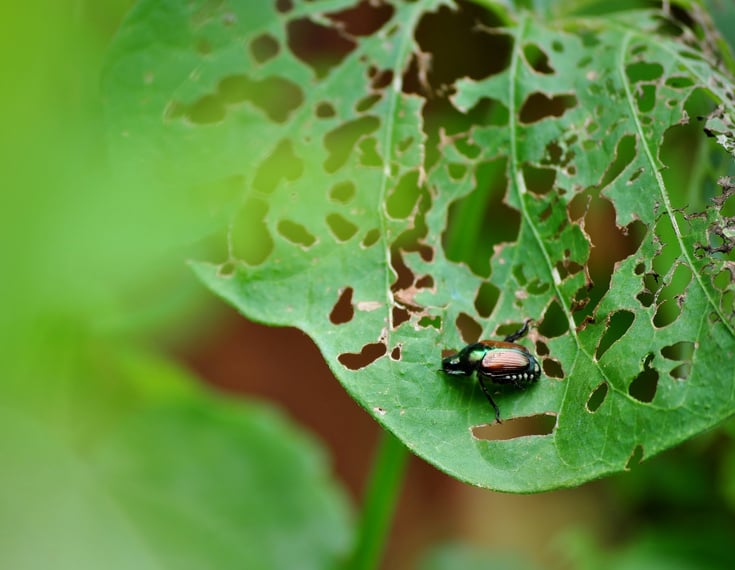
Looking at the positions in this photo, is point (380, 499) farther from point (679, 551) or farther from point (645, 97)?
point (679, 551)

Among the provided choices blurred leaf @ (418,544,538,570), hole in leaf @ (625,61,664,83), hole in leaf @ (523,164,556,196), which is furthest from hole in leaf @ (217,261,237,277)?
blurred leaf @ (418,544,538,570)

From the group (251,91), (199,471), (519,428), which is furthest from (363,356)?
(519,428)

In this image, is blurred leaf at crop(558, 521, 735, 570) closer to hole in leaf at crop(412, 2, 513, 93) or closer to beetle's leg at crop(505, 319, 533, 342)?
beetle's leg at crop(505, 319, 533, 342)

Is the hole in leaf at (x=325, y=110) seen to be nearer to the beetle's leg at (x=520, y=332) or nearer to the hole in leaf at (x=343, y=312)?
the hole in leaf at (x=343, y=312)

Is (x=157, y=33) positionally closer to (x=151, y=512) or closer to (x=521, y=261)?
(x=521, y=261)

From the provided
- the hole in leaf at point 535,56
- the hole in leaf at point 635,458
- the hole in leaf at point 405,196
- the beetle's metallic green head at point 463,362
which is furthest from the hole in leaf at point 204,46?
the hole in leaf at point 635,458
